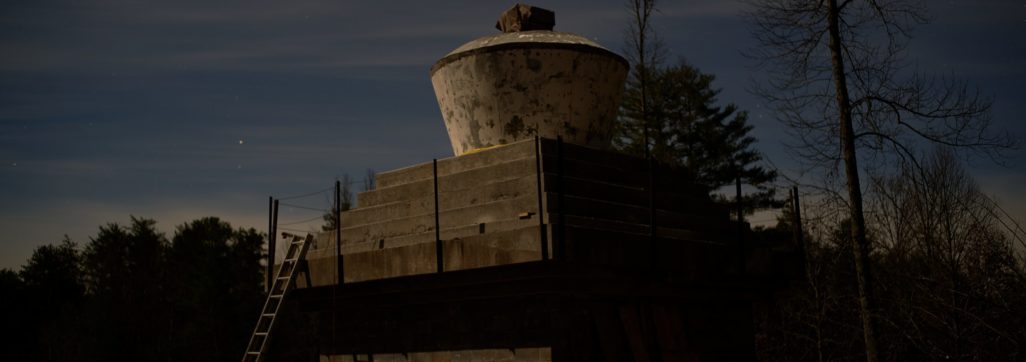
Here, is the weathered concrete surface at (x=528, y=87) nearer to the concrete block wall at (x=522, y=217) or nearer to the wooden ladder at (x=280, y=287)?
the concrete block wall at (x=522, y=217)

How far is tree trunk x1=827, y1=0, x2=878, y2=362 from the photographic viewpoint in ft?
43.9

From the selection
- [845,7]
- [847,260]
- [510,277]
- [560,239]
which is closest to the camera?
[560,239]

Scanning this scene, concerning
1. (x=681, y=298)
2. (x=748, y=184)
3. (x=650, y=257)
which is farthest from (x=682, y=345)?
(x=748, y=184)

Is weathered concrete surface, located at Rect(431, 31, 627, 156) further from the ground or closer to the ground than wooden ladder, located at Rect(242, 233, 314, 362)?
further from the ground

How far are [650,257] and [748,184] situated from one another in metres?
29.1

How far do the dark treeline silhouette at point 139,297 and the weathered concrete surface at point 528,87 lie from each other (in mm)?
29480

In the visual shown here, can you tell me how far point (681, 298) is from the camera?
42.1ft

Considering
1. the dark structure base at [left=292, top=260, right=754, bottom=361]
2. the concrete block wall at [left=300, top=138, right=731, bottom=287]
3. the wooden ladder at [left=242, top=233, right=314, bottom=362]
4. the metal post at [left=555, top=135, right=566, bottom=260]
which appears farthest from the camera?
the wooden ladder at [left=242, top=233, right=314, bottom=362]

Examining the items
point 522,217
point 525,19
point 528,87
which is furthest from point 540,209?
point 525,19

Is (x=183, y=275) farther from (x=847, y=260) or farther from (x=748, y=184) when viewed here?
(x=847, y=260)

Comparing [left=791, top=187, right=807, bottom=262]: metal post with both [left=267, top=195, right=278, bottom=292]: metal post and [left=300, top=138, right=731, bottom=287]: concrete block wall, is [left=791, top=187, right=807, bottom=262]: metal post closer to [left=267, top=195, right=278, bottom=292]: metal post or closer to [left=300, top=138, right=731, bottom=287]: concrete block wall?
[left=300, top=138, right=731, bottom=287]: concrete block wall

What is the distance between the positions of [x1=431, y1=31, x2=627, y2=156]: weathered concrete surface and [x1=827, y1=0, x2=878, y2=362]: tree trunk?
3582 millimetres

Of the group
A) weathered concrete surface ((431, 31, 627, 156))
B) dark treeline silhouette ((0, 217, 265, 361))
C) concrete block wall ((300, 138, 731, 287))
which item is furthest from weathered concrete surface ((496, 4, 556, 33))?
dark treeline silhouette ((0, 217, 265, 361))

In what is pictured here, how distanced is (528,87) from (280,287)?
→ 4867 millimetres
